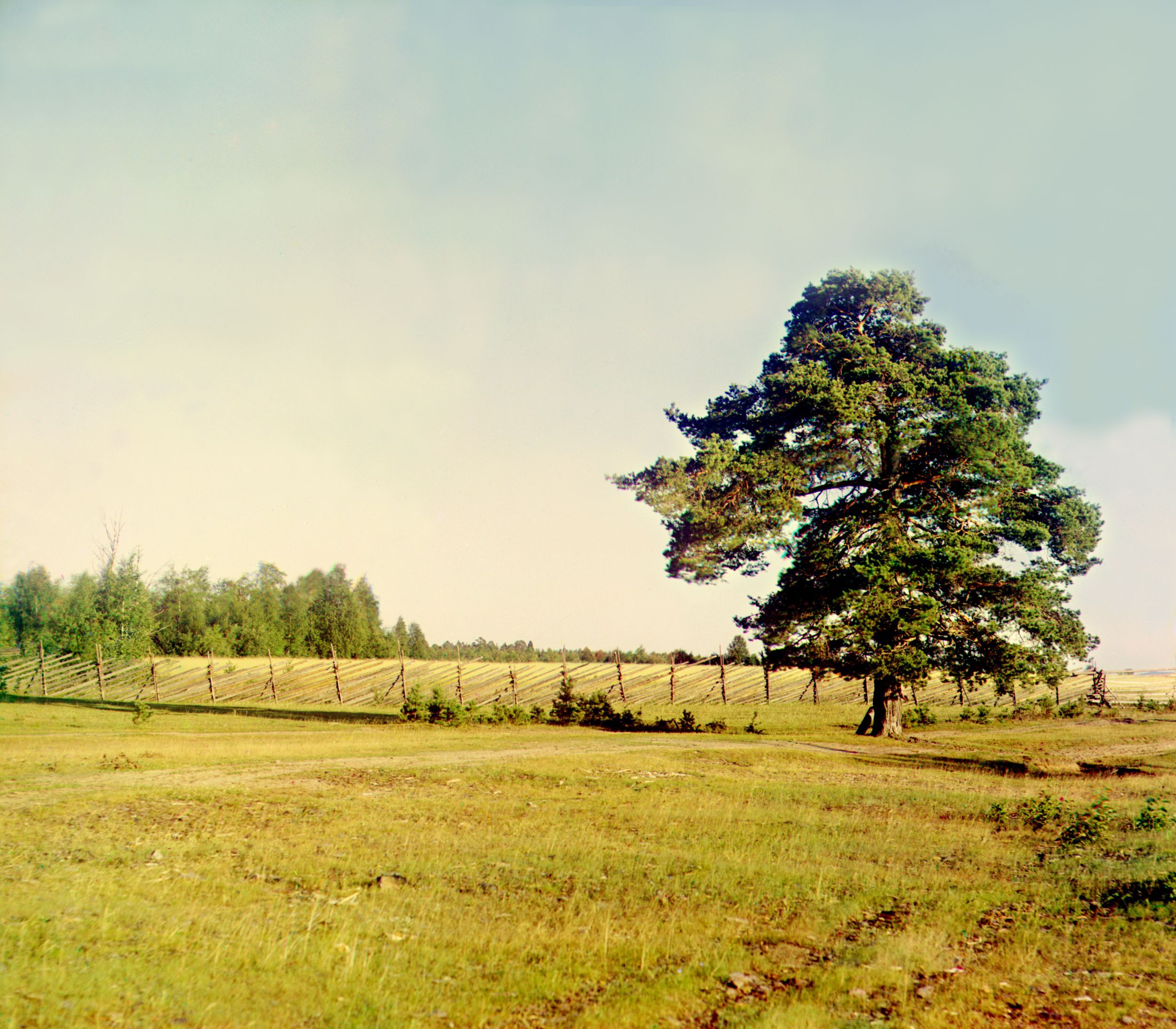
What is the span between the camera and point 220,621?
10031 cm

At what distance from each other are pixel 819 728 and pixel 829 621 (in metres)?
8.86

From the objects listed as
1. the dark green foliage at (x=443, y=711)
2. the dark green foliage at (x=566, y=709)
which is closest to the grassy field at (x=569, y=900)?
the dark green foliage at (x=443, y=711)

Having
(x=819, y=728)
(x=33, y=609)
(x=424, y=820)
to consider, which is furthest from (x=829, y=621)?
(x=33, y=609)

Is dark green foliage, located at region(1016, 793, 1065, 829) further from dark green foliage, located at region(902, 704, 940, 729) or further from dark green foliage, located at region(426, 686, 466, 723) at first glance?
dark green foliage, located at region(426, 686, 466, 723)

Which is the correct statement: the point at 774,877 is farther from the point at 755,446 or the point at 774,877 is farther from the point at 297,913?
the point at 755,446

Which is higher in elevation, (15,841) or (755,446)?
(755,446)

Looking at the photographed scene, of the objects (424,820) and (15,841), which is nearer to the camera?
(15,841)

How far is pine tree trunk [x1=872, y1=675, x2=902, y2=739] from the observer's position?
89.5 ft

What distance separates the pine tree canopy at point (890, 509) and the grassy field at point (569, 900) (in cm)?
766

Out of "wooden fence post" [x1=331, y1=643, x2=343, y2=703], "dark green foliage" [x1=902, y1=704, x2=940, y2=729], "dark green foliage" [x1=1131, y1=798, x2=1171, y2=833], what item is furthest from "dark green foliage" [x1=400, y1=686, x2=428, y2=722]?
"dark green foliage" [x1=1131, y1=798, x2=1171, y2=833]

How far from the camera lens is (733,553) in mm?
26172

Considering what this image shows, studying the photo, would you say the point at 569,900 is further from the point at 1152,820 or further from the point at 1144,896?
the point at 1152,820

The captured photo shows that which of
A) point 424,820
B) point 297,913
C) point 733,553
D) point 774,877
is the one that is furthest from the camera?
point 733,553

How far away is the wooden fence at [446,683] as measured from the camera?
47906 mm
